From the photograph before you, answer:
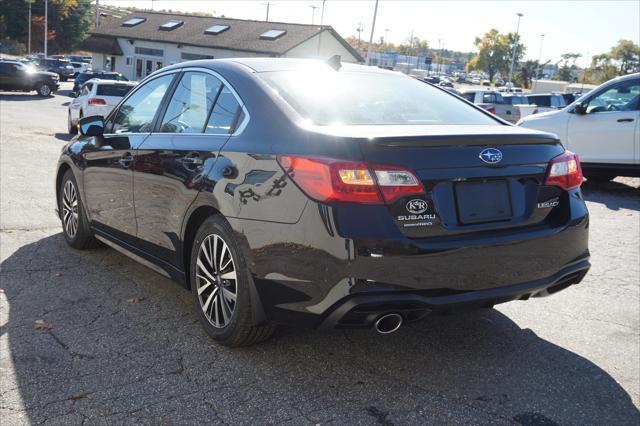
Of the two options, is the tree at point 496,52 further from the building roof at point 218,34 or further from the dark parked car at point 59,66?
the dark parked car at point 59,66

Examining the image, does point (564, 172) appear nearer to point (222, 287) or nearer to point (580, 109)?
point (222, 287)

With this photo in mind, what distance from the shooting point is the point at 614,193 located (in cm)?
1054

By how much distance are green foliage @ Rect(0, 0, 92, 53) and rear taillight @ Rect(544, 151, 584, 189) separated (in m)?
95.8

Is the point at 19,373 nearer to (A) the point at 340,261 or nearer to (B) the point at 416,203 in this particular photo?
(A) the point at 340,261

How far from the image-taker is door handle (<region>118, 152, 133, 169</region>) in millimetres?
4605

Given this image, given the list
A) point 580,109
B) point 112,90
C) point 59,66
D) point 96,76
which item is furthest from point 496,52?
point 580,109

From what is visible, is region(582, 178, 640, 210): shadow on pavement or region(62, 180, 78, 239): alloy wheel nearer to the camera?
region(62, 180, 78, 239): alloy wheel

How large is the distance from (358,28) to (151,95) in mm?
103808

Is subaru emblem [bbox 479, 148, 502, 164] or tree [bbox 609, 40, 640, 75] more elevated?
tree [bbox 609, 40, 640, 75]

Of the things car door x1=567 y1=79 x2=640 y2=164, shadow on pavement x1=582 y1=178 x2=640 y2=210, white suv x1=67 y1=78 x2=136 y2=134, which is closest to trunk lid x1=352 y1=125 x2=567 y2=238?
shadow on pavement x1=582 y1=178 x2=640 y2=210

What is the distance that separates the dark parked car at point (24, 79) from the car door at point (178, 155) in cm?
3216

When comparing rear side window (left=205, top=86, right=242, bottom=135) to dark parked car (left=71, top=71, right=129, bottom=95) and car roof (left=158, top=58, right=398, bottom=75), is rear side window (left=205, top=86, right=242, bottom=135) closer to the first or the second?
car roof (left=158, top=58, right=398, bottom=75)

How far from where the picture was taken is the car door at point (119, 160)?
15.2 ft

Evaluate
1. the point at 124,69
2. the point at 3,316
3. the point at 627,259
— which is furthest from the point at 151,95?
the point at 124,69
